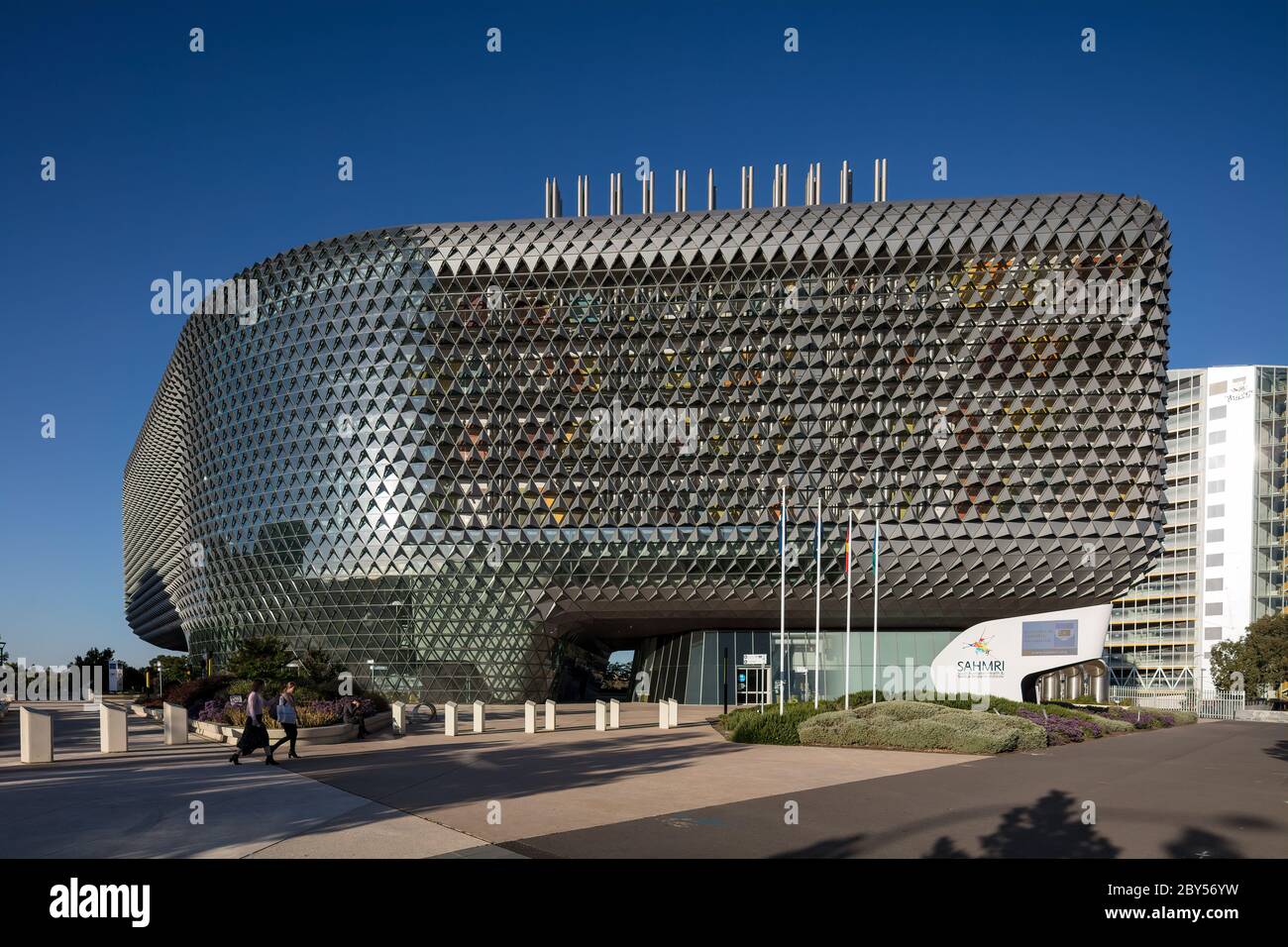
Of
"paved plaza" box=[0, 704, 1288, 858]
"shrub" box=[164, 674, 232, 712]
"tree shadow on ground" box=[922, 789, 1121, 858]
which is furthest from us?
"shrub" box=[164, 674, 232, 712]

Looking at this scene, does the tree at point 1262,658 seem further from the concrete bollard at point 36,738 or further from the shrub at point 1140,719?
the concrete bollard at point 36,738

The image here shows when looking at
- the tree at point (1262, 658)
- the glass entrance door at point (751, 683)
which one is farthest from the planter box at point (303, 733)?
the tree at point (1262, 658)

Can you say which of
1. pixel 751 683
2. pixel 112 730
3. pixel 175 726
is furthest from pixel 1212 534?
pixel 112 730

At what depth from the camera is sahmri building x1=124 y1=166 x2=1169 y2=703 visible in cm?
5100

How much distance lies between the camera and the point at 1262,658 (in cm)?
6719

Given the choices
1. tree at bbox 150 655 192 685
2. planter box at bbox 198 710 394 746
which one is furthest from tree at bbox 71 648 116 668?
planter box at bbox 198 710 394 746

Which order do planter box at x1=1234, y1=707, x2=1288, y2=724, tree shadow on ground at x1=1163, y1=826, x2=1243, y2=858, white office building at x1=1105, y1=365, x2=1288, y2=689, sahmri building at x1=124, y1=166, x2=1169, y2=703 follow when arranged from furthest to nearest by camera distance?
white office building at x1=1105, y1=365, x2=1288, y2=689
planter box at x1=1234, y1=707, x2=1288, y2=724
sahmri building at x1=124, y1=166, x2=1169, y2=703
tree shadow on ground at x1=1163, y1=826, x2=1243, y2=858

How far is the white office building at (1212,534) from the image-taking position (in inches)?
3752

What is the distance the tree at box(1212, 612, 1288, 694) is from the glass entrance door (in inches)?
1484

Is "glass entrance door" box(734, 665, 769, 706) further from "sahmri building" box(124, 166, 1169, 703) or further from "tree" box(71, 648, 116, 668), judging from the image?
"tree" box(71, 648, 116, 668)

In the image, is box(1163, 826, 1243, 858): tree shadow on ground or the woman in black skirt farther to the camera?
the woman in black skirt
